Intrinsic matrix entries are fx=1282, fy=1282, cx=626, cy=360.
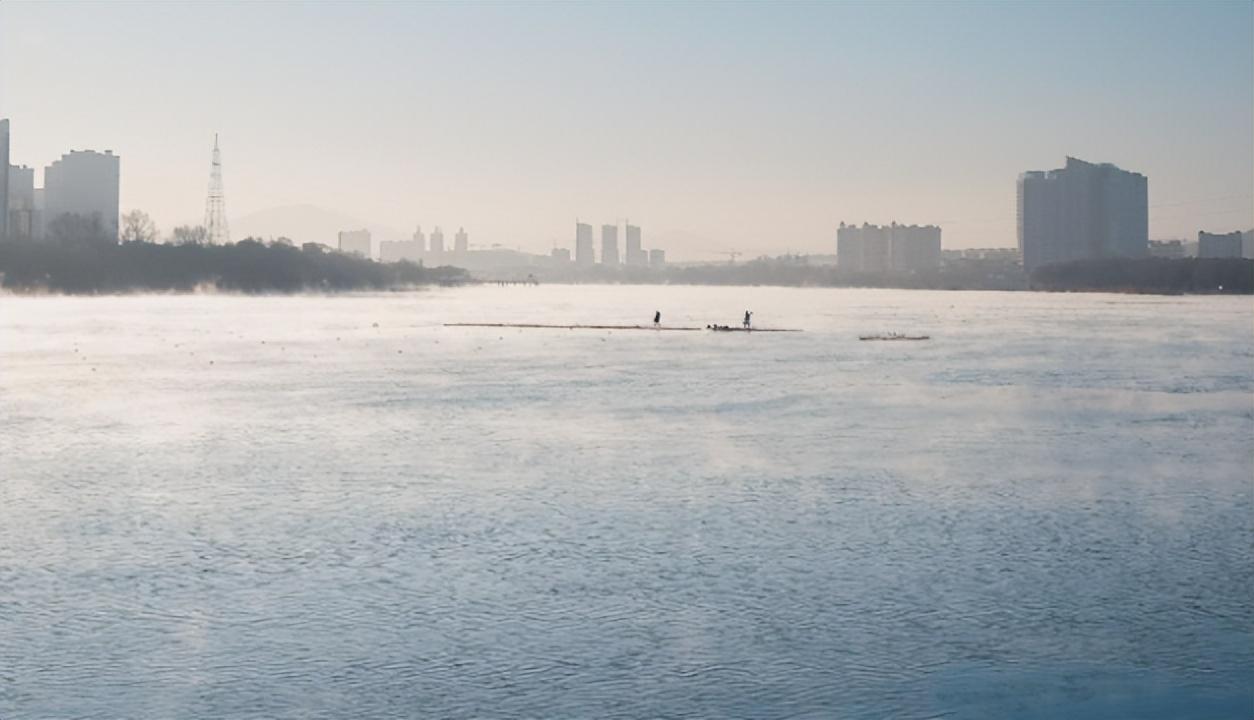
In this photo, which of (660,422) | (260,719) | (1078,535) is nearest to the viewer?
(260,719)

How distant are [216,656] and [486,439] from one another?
1061cm

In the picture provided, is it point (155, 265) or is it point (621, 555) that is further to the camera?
point (155, 265)

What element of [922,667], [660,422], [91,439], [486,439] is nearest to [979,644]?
[922,667]

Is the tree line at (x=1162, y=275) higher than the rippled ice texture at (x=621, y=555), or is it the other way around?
the tree line at (x=1162, y=275)

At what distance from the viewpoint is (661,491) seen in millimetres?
14695

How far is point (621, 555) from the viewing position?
11.4 meters

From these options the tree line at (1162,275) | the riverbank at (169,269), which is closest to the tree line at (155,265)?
the riverbank at (169,269)

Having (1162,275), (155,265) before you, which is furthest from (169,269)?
(1162,275)

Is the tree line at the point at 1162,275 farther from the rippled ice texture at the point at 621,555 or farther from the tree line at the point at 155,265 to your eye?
the rippled ice texture at the point at 621,555

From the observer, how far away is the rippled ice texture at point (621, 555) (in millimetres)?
Answer: 8062

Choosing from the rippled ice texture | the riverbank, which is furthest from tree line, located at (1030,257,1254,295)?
the rippled ice texture

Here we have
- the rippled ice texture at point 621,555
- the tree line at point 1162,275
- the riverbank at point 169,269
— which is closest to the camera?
the rippled ice texture at point 621,555

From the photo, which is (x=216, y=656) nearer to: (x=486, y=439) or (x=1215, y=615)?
(x=1215, y=615)

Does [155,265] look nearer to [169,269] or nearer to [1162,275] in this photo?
[169,269]
